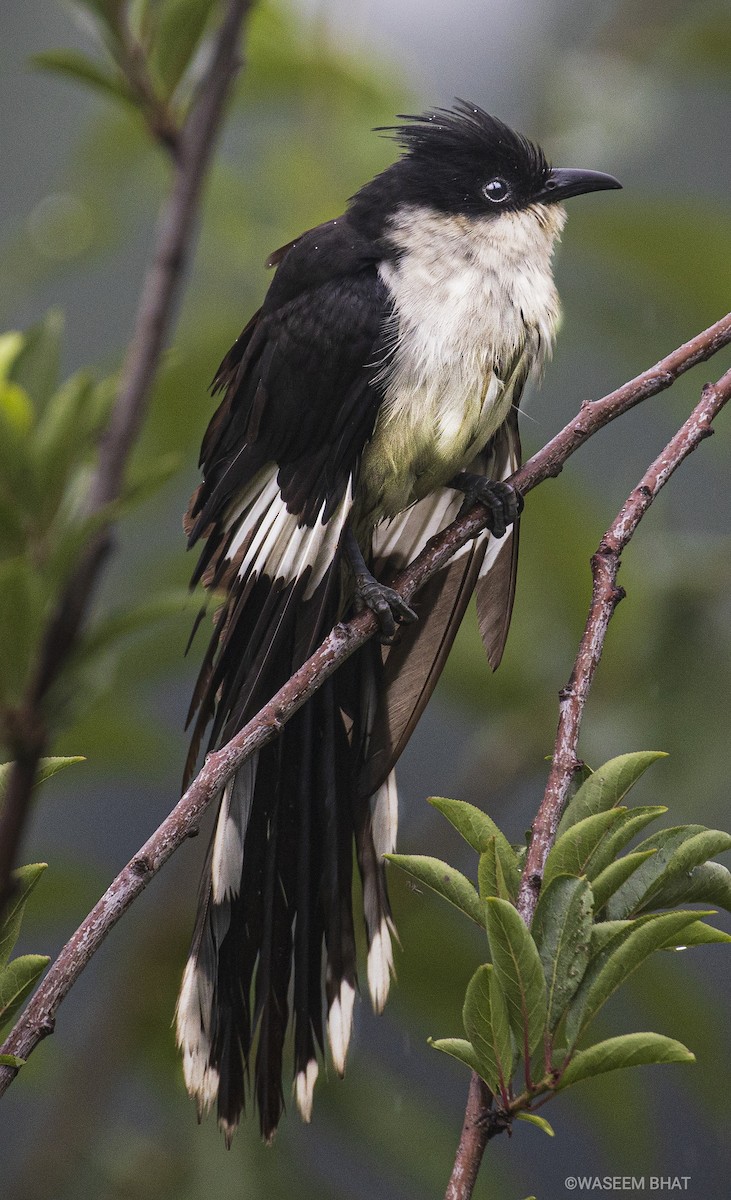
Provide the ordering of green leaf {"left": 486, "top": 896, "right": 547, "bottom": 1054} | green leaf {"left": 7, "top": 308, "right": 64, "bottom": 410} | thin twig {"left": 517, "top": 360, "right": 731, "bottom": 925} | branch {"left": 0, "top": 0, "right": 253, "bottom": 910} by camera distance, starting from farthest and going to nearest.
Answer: green leaf {"left": 7, "top": 308, "right": 64, "bottom": 410} < thin twig {"left": 517, "top": 360, "right": 731, "bottom": 925} < green leaf {"left": 486, "top": 896, "right": 547, "bottom": 1054} < branch {"left": 0, "top": 0, "right": 253, "bottom": 910}

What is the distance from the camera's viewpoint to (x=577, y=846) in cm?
90

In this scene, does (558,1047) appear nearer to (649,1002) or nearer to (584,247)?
(649,1002)

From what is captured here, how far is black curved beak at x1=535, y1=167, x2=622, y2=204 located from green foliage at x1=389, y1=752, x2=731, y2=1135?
1251mm

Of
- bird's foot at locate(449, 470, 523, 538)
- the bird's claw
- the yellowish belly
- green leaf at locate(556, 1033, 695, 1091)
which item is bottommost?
green leaf at locate(556, 1033, 695, 1091)

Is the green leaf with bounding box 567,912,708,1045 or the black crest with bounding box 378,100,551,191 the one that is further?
the black crest with bounding box 378,100,551,191

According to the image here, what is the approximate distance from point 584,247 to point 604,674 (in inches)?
31.7

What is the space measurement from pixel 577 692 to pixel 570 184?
1181 millimetres

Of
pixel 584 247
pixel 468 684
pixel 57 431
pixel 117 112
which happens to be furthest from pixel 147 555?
pixel 57 431

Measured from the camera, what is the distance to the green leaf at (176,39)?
36.8 inches

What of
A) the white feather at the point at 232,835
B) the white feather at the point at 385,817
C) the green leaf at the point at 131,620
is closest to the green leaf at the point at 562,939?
the green leaf at the point at 131,620

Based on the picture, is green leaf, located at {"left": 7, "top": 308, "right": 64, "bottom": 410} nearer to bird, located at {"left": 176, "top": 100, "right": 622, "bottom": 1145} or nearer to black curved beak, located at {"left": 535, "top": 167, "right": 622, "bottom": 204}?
bird, located at {"left": 176, "top": 100, "right": 622, "bottom": 1145}

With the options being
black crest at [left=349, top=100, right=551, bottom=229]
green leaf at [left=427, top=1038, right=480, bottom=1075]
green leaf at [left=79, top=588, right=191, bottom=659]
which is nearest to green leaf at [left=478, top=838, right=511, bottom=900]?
green leaf at [left=427, top=1038, right=480, bottom=1075]

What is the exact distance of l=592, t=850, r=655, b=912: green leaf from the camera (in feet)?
2.85

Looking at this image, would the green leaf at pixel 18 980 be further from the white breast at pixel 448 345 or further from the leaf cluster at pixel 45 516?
the white breast at pixel 448 345
